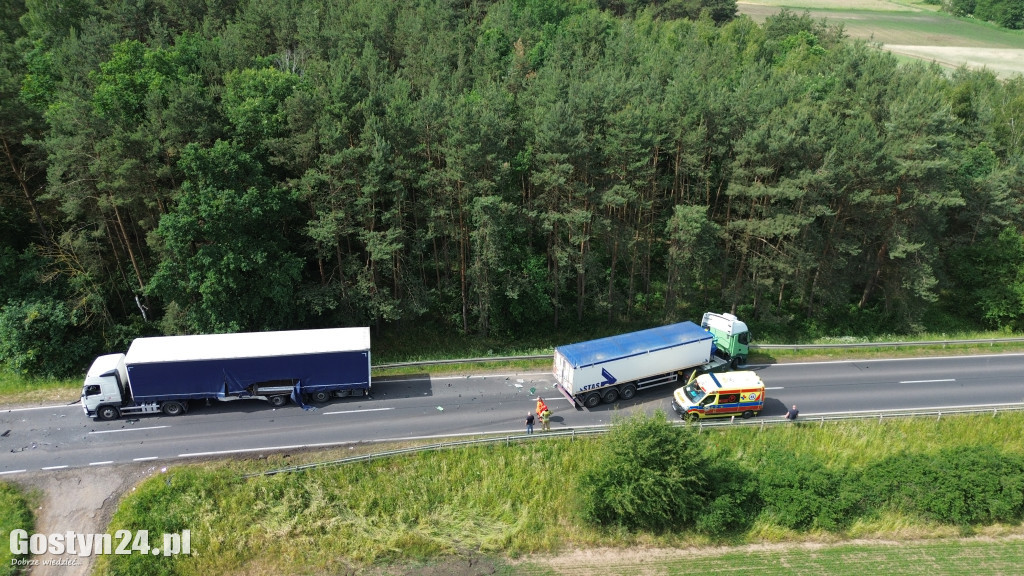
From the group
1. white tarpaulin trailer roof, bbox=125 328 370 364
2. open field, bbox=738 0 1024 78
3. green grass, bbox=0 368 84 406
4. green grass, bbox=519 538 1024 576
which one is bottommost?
green grass, bbox=519 538 1024 576

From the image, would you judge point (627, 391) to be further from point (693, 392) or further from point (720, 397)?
point (720, 397)

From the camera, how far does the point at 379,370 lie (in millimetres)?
34750

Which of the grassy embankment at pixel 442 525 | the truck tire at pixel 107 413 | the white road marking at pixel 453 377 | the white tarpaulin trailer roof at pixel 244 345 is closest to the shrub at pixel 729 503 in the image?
the grassy embankment at pixel 442 525

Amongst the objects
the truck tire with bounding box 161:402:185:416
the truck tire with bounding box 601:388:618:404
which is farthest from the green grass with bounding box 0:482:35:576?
the truck tire with bounding box 601:388:618:404

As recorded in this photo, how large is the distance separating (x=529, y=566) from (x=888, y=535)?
15.8 metres

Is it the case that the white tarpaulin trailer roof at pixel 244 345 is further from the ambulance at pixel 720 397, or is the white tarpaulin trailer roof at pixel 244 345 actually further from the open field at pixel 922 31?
the open field at pixel 922 31

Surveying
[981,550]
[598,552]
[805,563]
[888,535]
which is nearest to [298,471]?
[598,552]

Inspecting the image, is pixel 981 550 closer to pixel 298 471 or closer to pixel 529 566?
pixel 529 566

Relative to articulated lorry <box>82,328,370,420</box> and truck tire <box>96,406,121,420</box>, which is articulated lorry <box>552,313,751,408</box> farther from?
truck tire <box>96,406,121,420</box>

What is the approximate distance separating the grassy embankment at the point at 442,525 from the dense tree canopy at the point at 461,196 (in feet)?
36.5

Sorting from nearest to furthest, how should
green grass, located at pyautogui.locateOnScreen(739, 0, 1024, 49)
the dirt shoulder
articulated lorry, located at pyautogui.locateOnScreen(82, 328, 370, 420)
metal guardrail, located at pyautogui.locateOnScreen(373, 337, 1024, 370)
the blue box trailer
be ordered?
the dirt shoulder
articulated lorry, located at pyautogui.locateOnScreen(82, 328, 370, 420)
the blue box trailer
metal guardrail, located at pyautogui.locateOnScreen(373, 337, 1024, 370)
green grass, located at pyautogui.locateOnScreen(739, 0, 1024, 49)

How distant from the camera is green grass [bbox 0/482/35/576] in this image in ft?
73.2

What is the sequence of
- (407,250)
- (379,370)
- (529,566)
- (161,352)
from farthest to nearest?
(407,250) → (379,370) → (161,352) → (529,566)

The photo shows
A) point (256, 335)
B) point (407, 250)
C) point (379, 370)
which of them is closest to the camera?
point (256, 335)
